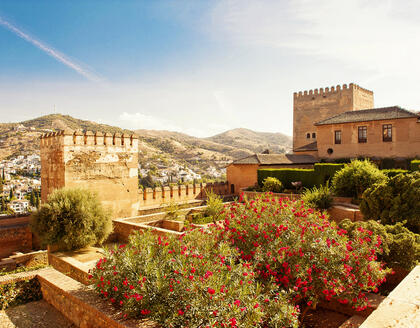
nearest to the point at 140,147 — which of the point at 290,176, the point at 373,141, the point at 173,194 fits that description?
the point at 173,194

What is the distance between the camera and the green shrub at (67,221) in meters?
9.80

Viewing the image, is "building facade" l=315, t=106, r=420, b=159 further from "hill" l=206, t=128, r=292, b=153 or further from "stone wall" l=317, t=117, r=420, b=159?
"hill" l=206, t=128, r=292, b=153

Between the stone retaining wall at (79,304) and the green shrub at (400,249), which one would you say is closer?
the stone retaining wall at (79,304)

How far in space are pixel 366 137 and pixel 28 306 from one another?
20721 millimetres

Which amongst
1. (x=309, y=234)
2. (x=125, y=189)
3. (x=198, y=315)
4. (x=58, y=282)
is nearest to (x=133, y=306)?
(x=198, y=315)

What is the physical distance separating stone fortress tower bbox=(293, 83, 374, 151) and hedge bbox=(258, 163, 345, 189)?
10986 mm

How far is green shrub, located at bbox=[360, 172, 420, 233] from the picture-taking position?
8617 mm

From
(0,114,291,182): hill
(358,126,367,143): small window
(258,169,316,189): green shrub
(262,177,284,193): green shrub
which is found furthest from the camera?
(0,114,291,182): hill

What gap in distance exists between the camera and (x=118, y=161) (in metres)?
13.6

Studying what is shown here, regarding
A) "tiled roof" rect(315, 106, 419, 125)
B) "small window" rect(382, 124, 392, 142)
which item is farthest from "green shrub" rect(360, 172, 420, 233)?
"tiled roof" rect(315, 106, 419, 125)

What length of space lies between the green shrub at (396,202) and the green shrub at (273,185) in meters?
7.81

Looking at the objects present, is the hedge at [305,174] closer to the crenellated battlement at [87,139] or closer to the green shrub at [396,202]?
the green shrub at [396,202]

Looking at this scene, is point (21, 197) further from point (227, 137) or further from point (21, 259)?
point (227, 137)

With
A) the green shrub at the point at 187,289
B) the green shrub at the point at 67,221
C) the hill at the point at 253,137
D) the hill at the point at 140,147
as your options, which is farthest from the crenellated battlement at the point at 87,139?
the hill at the point at 253,137
